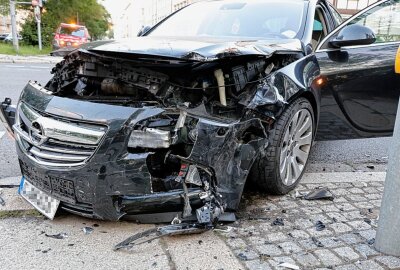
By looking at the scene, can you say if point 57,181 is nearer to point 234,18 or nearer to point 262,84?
point 262,84

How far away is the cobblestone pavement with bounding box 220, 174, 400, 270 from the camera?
2432mm

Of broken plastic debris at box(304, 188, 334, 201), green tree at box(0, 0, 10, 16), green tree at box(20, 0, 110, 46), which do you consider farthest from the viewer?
green tree at box(20, 0, 110, 46)

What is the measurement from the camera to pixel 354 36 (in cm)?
343

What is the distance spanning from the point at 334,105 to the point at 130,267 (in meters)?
2.39

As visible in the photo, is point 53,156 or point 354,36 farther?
point 354,36

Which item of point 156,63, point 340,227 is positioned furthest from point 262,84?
point 340,227

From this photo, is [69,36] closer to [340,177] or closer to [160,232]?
[340,177]

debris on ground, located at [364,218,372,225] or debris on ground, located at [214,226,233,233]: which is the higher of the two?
debris on ground, located at [214,226,233,233]

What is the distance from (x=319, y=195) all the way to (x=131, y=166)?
5.76ft

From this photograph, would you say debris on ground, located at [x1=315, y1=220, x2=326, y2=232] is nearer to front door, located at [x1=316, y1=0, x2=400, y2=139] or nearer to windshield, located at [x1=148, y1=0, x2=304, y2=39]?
front door, located at [x1=316, y1=0, x2=400, y2=139]

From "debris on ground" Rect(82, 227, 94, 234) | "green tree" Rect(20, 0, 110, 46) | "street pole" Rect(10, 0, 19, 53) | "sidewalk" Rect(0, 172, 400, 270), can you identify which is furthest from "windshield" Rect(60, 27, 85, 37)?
"debris on ground" Rect(82, 227, 94, 234)

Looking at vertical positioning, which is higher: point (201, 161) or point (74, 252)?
point (201, 161)

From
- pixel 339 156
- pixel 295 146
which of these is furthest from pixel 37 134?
pixel 339 156

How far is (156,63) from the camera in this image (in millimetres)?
2652
